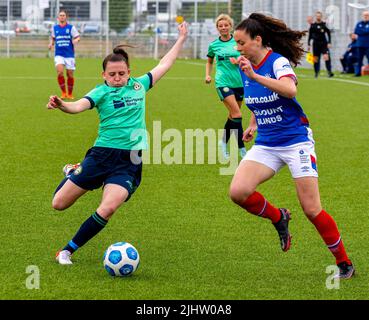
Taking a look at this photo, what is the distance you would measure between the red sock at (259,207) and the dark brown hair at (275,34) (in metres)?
1.11

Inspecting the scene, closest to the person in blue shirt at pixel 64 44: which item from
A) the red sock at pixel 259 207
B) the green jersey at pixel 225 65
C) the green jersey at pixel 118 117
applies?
the green jersey at pixel 225 65

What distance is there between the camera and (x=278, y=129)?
7.09 m

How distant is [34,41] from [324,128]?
40.4 metres

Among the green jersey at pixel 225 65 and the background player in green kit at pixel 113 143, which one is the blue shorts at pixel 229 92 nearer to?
the green jersey at pixel 225 65

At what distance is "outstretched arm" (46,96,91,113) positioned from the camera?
7004 millimetres

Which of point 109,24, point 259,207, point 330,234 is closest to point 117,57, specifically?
point 259,207

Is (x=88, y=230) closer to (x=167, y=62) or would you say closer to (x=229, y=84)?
(x=167, y=62)

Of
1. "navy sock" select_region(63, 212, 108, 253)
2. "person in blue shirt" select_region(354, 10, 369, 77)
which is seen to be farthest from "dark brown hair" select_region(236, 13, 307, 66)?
"person in blue shirt" select_region(354, 10, 369, 77)

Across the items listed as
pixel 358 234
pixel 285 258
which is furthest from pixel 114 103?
pixel 358 234

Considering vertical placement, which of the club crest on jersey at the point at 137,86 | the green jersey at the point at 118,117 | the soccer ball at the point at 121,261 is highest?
the club crest on jersey at the point at 137,86

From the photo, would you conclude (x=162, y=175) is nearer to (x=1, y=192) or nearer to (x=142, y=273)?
(x=1, y=192)

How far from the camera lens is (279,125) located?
7.09m

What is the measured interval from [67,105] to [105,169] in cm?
63

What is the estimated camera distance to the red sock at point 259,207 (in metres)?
7.32
